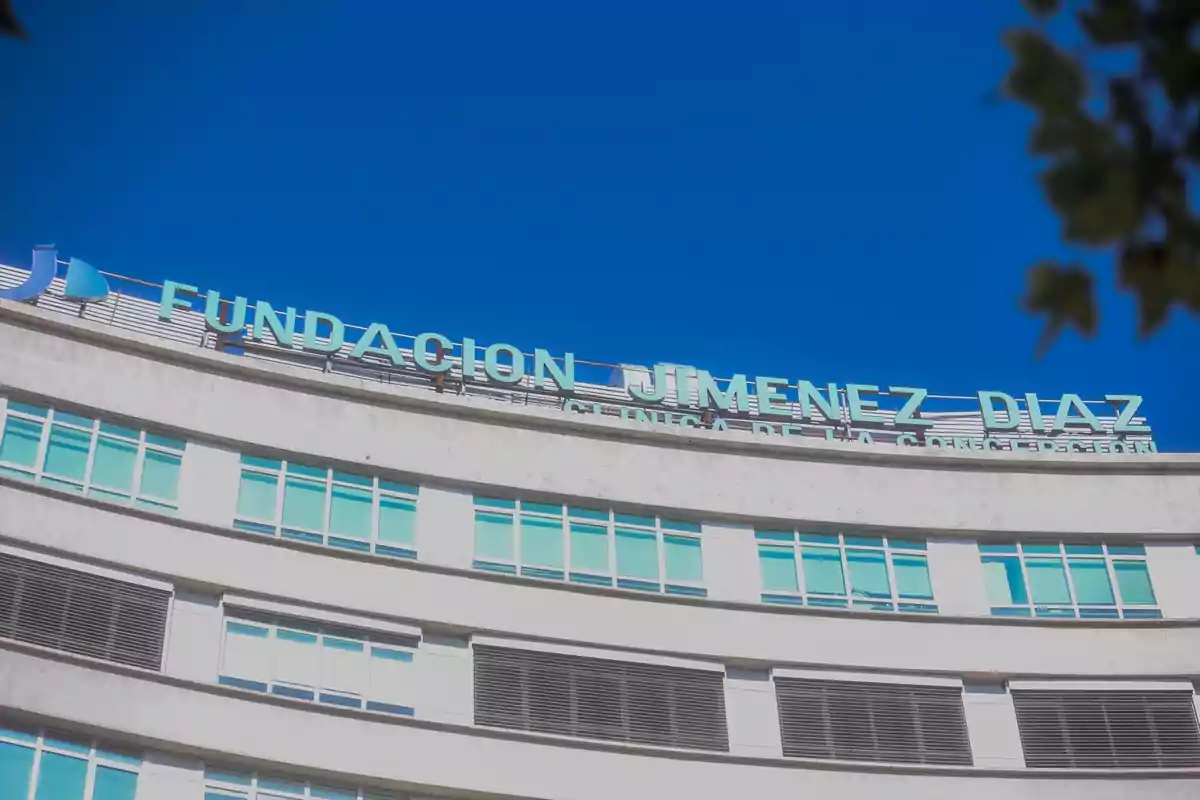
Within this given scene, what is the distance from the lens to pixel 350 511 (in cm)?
2833

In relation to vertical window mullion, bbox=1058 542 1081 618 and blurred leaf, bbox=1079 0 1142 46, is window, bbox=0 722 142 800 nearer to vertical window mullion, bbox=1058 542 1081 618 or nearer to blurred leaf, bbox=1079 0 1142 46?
vertical window mullion, bbox=1058 542 1081 618

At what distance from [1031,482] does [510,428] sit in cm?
895

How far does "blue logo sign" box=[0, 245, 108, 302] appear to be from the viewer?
29.9 meters

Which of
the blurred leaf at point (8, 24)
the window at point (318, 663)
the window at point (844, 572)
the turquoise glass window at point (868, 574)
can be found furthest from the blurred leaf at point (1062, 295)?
the turquoise glass window at point (868, 574)

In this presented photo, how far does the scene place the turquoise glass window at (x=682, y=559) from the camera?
29250 mm

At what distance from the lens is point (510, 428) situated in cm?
3002

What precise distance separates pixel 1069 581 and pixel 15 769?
1678 cm

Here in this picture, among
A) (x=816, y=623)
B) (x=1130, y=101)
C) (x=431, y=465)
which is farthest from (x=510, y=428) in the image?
(x=1130, y=101)

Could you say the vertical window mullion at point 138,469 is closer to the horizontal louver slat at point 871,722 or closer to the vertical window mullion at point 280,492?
the vertical window mullion at point 280,492

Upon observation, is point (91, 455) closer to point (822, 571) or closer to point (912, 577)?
point (822, 571)

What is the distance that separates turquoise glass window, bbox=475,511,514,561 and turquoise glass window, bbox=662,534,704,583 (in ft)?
8.37

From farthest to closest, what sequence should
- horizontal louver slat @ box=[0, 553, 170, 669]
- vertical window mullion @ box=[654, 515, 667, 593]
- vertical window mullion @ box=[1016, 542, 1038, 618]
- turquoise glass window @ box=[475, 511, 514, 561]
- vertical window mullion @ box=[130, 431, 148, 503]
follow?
vertical window mullion @ box=[1016, 542, 1038, 618]
vertical window mullion @ box=[654, 515, 667, 593]
turquoise glass window @ box=[475, 511, 514, 561]
vertical window mullion @ box=[130, 431, 148, 503]
horizontal louver slat @ box=[0, 553, 170, 669]

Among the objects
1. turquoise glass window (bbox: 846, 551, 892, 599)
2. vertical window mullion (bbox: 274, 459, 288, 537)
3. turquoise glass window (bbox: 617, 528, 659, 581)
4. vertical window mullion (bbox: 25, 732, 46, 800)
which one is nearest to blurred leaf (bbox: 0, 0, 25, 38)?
vertical window mullion (bbox: 25, 732, 46, 800)

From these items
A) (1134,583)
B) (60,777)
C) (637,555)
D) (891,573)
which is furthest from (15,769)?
(1134,583)
